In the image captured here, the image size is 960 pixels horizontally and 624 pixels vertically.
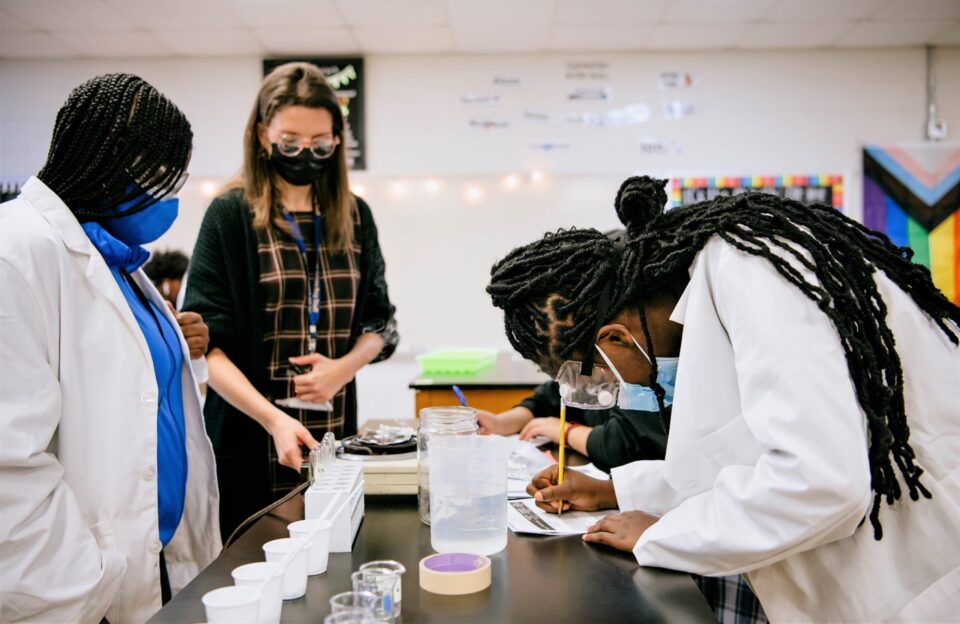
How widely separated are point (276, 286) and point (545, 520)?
37.1 inches

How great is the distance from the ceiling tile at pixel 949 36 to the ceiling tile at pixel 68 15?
459 centimetres

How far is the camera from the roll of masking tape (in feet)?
2.96

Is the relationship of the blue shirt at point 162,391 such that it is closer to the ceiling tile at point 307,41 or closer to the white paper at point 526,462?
the white paper at point 526,462

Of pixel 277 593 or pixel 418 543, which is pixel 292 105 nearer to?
pixel 418 543

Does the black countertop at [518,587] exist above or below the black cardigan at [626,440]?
below

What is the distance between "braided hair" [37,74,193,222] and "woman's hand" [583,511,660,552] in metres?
0.92

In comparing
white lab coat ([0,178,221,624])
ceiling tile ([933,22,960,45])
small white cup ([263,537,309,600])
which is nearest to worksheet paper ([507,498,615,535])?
small white cup ([263,537,309,600])

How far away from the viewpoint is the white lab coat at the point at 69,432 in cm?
95

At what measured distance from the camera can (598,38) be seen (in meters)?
4.16

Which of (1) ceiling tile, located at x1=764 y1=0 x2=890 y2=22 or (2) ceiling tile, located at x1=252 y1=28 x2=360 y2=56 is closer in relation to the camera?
(1) ceiling tile, located at x1=764 y1=0 x2=890 y2=22

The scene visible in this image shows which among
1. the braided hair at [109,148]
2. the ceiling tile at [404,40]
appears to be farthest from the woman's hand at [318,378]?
the ceiling tile at [404,40]

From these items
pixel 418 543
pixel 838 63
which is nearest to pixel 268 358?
pixel 418 543

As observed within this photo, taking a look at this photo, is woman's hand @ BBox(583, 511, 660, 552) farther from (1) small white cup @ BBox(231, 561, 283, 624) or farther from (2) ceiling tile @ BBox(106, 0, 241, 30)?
(2) ceiling tile @ BBox(106, 0, 241, 30)

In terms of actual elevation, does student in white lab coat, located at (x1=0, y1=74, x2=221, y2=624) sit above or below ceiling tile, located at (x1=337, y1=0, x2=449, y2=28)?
below
